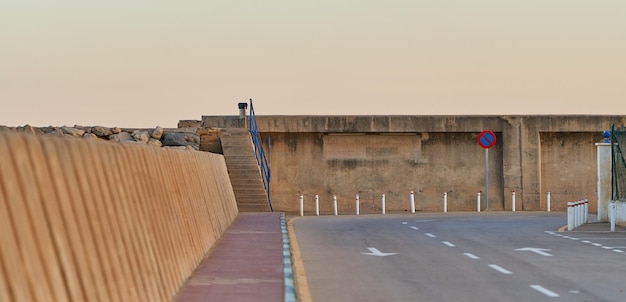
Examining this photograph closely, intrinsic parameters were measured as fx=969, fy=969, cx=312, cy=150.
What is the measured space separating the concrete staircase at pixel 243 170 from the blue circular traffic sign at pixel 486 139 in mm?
9724

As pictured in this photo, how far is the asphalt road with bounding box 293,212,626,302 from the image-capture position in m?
13.0

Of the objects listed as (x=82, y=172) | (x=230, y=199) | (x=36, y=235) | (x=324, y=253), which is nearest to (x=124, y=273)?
(x=82, y=172)

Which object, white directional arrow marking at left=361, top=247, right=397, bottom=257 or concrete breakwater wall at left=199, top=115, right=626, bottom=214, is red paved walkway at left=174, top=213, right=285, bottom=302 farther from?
concrete breakwater wall at left=199, top=115, right=626, bottom=214

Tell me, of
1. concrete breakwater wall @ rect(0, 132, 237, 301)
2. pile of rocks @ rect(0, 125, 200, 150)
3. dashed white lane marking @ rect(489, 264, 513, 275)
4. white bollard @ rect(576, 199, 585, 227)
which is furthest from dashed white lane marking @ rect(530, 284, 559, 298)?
pile of rocks @ rect(0, 125, 200, 150)

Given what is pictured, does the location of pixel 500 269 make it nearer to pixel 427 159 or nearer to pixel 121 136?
pixel 121 136

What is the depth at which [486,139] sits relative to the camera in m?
40.1

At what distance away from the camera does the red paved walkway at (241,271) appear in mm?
11852

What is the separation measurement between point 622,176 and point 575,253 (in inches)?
347

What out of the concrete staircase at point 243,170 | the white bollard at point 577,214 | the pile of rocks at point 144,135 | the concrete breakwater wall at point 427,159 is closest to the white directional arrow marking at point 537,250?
the white bollard at point 577,214

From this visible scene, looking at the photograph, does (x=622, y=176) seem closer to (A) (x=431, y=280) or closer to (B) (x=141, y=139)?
(A) (x=431, y=280)

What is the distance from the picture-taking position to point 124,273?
28.4 ft

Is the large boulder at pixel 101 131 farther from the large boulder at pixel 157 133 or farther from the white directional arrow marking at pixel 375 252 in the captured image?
the white directional arrow marking at pixel 375 252

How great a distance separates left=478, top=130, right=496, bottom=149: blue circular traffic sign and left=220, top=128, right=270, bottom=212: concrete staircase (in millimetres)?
9724

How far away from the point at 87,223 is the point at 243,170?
2689cm
